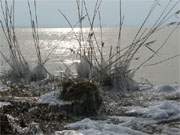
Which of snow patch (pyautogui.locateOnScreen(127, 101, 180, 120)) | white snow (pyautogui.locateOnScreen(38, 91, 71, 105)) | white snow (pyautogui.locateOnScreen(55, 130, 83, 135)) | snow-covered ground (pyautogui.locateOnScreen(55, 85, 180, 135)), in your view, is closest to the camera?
white snow (pyautogui.locateOnScreen(55, 130, 83, 135))

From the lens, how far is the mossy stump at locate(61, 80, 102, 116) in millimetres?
3604

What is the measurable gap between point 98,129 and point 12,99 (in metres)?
1.25

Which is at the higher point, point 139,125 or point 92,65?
point 92,65

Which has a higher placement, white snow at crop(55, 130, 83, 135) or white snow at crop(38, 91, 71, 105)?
white snow at crop(38, 91, 71, 105)

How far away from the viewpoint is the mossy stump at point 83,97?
3604 millimetres

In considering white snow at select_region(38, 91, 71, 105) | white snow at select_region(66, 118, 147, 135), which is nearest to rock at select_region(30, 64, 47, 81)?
white snow at select_region(38, 91, 71, 105)

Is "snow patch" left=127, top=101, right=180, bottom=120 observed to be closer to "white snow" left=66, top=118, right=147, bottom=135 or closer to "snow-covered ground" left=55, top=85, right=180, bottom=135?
"snow-covered ground" left=55, top=85, right=180, bottom=135

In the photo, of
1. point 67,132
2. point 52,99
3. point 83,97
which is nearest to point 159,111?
point 83,97

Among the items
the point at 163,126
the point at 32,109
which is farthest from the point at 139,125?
the point at 32,109

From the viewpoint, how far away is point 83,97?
12.0 ft

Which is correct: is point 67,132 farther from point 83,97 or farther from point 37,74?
point 37,74

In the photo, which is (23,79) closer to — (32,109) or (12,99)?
(12,99)

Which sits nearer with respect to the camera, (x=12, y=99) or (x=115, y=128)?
(x=115, y=128)

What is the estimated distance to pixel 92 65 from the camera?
499cm
